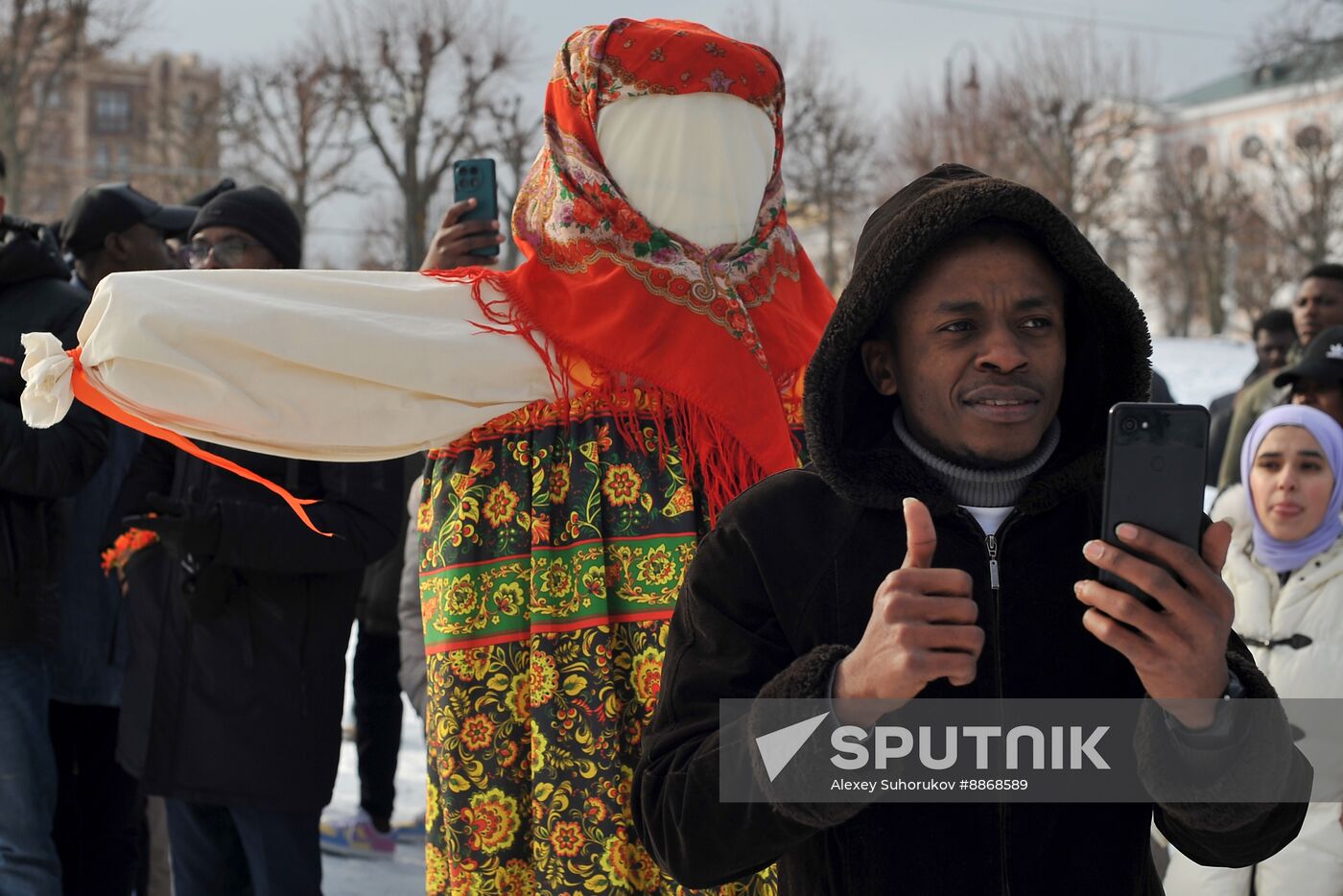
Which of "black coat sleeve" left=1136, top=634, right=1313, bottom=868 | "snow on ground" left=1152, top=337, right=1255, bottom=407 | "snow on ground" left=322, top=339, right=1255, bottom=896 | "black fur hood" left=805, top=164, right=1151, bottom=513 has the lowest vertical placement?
"snow on ground" left=322, top=339, right=1255, bottom=896

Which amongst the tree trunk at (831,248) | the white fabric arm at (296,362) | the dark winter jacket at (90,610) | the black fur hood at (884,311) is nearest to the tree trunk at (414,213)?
the tree trunk at (831,248)

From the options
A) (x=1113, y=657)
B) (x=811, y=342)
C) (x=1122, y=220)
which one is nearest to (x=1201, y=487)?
(x=1113, y=657)

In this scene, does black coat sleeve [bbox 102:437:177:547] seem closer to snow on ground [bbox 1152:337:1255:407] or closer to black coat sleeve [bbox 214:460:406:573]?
black coat sleeve [bbox 214:460:406:573]

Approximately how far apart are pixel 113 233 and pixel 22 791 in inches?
74.7

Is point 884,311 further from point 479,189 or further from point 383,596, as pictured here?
point 383,596

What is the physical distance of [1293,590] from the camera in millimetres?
3715

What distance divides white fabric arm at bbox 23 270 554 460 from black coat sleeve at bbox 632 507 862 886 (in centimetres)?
85

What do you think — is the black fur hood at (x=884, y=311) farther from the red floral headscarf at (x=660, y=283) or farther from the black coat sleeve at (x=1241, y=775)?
the red floral headscarf at (x=660, y=283)

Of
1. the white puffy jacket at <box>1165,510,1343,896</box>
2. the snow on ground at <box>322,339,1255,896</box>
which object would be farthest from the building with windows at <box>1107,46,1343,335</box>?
the white puffy jacket at <box>1165,510,1343,896</box>

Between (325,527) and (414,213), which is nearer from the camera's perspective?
(325,527)

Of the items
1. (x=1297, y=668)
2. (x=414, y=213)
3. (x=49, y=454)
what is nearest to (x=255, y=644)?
(x=49, y=454)

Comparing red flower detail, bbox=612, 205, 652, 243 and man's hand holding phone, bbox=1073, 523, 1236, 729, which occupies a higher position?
red flower detail, bbox=612, 205, 652, 243

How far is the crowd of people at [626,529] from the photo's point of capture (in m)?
1.62

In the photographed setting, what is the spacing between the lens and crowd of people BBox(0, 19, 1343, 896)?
162 cm
